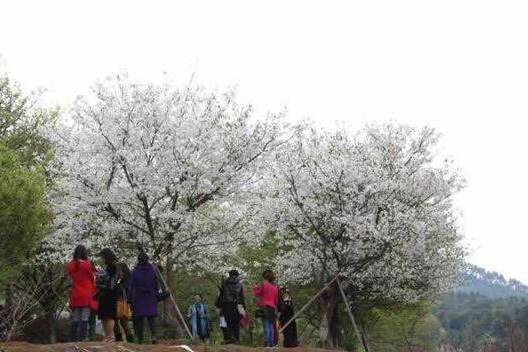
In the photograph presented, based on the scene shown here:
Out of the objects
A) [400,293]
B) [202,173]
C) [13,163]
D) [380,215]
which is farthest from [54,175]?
[400,293]

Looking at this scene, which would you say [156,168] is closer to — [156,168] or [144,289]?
[156,168]

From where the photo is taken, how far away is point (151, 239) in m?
20.0

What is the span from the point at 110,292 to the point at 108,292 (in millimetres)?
35

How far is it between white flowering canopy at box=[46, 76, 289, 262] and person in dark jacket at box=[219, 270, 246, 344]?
523cm

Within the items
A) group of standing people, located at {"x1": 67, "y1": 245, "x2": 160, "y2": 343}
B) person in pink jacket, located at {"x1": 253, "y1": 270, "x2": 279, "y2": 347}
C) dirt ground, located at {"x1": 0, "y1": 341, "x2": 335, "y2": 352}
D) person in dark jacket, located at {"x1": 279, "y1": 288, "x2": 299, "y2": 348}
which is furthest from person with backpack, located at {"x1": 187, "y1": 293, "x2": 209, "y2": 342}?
dirt ground, located at {"x1": 0, "y1": 341, "x2": 335, "y2": 352}

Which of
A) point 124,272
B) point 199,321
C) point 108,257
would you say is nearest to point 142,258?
point 124,272

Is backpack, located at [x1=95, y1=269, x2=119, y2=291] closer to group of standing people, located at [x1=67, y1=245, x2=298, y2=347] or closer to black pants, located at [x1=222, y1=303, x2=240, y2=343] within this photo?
group of standing people, located at [x1=67, y1=245, x2=298, y2=347]

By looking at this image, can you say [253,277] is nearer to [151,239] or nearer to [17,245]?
[151,239]

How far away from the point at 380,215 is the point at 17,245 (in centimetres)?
1173

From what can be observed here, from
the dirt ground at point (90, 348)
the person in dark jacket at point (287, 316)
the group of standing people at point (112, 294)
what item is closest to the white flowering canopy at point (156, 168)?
the person in dark jacket at point (287, 316)

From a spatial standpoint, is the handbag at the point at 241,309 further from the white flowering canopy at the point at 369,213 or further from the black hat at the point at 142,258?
the white flowering canopy at the point at 369,213

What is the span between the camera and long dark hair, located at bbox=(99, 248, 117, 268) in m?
11.6

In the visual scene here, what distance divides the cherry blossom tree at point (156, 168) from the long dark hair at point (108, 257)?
24.0ft

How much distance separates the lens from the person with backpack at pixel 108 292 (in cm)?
1180
